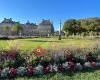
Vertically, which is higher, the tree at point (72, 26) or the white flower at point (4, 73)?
the tree at point (72, 26)

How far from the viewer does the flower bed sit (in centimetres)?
1027

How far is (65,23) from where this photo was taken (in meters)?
104

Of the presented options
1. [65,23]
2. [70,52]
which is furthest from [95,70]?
[65,23]

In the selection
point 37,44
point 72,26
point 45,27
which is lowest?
point 37,44

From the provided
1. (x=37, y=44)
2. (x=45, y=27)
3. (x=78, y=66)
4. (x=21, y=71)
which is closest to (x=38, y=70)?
(x=21, y=71)

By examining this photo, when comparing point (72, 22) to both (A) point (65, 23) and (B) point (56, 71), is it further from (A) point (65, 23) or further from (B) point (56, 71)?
(B) point (56, 71)

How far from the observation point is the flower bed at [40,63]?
10.3m

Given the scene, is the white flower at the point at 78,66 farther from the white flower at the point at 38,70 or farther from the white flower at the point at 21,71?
the white flower at the point at 21,71

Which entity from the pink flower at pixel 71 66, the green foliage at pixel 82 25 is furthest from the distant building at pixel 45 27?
the pink flower at pixel 71 66

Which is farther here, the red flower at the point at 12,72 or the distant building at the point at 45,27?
the distant building at the point at 45,27

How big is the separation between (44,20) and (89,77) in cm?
15675

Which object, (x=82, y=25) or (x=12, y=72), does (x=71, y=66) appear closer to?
(x=12, y=72)

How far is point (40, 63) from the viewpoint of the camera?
1111 cm

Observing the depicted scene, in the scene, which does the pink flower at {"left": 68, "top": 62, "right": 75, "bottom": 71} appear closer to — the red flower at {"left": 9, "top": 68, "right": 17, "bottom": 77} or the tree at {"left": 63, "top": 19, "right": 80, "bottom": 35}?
the red flower at {"left": 9, "top": 68, "right": 17, "bottom": 77}
